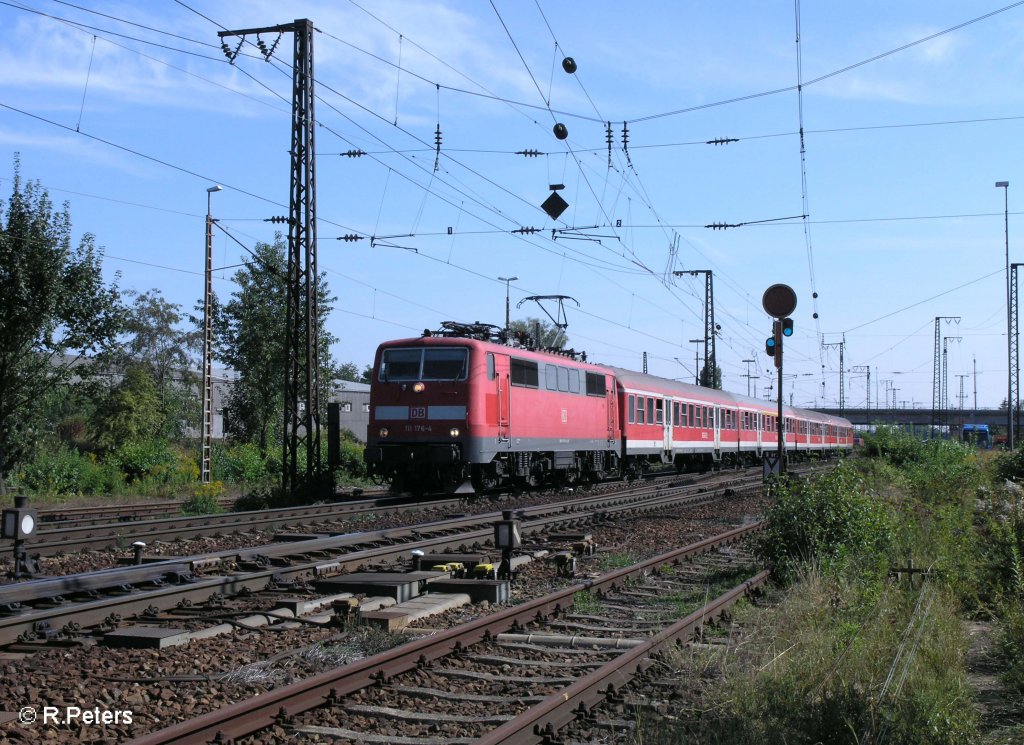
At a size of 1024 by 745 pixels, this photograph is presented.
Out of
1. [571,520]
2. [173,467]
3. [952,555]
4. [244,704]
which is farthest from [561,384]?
[244,704]

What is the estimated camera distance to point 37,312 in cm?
2220

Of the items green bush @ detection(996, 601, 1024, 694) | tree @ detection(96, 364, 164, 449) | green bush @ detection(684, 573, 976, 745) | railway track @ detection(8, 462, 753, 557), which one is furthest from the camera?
tree @ detection(96, 364, 164, 449)

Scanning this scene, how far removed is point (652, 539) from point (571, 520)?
2.42m

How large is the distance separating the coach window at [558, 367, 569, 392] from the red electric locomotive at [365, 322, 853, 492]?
0.08 feet

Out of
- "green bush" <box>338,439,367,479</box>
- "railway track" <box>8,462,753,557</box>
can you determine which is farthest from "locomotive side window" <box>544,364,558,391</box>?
"green bush" <box>338,439,367,479</box>

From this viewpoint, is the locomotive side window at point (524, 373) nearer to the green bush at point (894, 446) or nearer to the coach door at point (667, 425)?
the coach door at point (667, 425)

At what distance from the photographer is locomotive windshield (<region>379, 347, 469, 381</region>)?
65.1 feet

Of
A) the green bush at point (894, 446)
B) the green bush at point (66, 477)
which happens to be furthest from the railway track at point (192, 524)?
the green bush at point (894, 446)

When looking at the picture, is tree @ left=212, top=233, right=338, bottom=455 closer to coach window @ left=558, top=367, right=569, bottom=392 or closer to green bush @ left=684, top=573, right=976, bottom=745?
coach window @ left=558, top=367, right=569, bottom=392

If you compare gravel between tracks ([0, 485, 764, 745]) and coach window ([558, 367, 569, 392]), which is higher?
coach window ([558, 367, 569, 392])

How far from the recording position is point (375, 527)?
608 inches

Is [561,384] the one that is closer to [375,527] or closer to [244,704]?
[375,527]

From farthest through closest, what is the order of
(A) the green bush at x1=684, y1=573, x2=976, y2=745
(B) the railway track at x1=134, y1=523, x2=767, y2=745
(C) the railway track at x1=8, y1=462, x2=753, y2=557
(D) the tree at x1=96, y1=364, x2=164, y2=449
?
1. (D) the tree at x1=96, y1=364, x2=164, y2=449
2. (C) the railway track at x1=8, y1=462, x2=753, y2=557
3. (B) the railway track at x1=134, y1=523, x2=767, y2=745
4. (A) the green bush at x1=684, y1=573, x2=976, y2=745

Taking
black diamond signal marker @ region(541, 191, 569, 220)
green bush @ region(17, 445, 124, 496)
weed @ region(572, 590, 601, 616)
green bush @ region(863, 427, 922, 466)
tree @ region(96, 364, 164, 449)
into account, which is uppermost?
black diamond signal marker @ region(541, 191, 569, 220)
